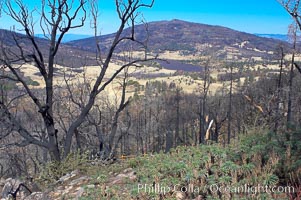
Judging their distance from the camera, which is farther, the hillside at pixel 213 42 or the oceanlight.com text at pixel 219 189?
the hillside at pixel 213 42

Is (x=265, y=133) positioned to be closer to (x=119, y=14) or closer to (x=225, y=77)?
(x=119, y=14)

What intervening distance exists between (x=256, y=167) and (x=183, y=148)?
7.54ft

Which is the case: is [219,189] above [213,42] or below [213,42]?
below

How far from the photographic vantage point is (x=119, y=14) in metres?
8.33

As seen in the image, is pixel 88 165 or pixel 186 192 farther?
pixel 88 165

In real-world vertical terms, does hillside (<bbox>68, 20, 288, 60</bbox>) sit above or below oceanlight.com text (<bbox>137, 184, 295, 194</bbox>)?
above

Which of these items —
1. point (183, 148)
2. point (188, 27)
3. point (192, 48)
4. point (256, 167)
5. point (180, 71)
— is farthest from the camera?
point (188, 27)

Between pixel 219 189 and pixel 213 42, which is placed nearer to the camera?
pixel 219 189

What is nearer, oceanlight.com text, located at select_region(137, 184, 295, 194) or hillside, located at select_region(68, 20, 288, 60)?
oceanlight.com text, located at select_region(137, 184, 295, 194)

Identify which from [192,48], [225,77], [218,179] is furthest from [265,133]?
[192,48]

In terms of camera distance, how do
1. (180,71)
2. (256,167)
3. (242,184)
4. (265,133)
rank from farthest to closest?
(180,71)
(265,133)
(256,167)
(242,184)

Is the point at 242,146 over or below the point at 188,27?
below

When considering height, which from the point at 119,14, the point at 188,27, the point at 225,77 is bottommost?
the point at 225,77

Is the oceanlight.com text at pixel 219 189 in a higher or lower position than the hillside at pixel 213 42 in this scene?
lower
